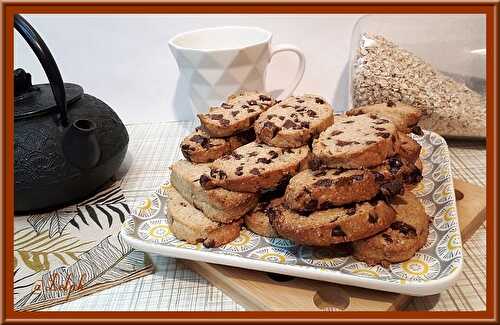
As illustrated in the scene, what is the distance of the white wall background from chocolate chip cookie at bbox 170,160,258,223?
0.87 m

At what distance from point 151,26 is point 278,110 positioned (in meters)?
0.91

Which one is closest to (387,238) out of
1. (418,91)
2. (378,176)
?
(378,176)

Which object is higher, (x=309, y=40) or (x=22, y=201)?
(x=309, y=40)

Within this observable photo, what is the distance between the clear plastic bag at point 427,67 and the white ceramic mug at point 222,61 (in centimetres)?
25

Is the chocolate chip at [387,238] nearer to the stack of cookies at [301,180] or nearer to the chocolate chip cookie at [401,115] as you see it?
the stack of cookies at [301,180]

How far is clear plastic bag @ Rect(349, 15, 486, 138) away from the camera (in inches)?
54.7

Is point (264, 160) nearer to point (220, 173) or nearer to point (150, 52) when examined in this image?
point (220, 173)

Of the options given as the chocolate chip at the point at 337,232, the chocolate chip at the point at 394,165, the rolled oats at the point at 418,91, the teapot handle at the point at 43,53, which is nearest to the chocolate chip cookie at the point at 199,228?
the chocolate chip at the point at 337,232

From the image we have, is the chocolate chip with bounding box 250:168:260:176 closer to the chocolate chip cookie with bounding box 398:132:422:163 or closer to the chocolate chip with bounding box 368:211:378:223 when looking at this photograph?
the chocolate chip with bounding box 368:211:378:223

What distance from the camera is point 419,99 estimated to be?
138cm

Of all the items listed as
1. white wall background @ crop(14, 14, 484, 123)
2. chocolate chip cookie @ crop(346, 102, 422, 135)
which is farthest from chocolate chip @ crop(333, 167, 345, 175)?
white wall background @ crop(14, 14, 484, 123)

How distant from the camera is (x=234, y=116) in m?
1.07

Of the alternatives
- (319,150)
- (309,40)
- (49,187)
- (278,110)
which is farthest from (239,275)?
(309,40)

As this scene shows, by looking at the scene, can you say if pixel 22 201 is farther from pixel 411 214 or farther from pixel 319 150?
pixel 411 214
